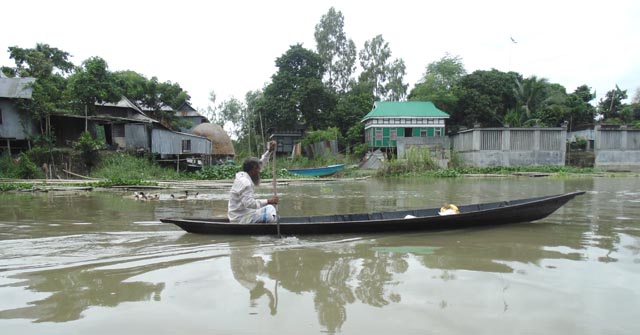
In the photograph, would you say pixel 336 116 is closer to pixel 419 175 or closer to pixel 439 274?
pixel 419 175

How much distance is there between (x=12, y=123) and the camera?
1947 cm

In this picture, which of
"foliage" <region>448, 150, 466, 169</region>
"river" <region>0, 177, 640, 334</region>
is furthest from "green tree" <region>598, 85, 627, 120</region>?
"river" <region>0, 177, 640, 334</region>

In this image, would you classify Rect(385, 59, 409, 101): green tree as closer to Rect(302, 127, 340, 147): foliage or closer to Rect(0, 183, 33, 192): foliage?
Rect(302, 127, 340, 147): foliage

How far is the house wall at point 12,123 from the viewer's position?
19281mm

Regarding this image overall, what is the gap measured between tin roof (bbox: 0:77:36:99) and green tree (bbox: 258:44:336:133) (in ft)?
56.0

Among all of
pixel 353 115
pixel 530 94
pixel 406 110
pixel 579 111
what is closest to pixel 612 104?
pixel 579 111

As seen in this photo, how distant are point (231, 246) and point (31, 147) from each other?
759 inches

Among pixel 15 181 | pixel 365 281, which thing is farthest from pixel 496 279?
pixel 15 181

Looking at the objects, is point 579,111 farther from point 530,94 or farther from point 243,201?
point 243,201

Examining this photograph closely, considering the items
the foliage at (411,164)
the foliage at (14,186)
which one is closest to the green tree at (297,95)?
the foliage at (411,164)

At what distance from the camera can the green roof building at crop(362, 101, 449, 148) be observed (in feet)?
101

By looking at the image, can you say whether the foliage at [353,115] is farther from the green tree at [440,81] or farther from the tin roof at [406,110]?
the green tree at [440,81]

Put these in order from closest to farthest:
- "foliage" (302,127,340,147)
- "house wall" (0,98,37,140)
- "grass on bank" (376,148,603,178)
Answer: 1. "house wall" (0,98,37,140)
2. "grass on bank" (376,148,603,178)
3. "foliage" (302,127,340,147)

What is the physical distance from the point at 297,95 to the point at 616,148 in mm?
22480
